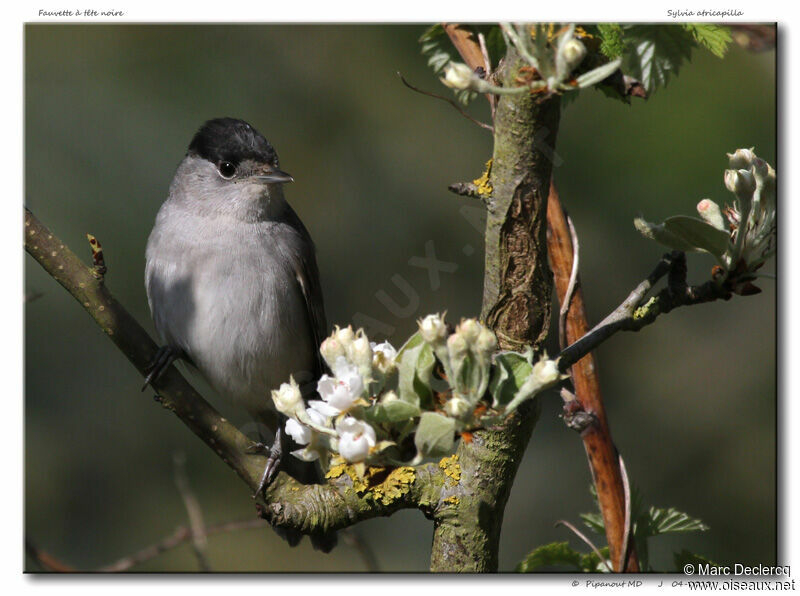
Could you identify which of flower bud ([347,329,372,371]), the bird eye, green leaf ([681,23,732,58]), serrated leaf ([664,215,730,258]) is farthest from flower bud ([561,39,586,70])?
the bird eye

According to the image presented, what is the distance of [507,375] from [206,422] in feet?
2.45

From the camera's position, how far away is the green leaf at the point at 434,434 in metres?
0.94

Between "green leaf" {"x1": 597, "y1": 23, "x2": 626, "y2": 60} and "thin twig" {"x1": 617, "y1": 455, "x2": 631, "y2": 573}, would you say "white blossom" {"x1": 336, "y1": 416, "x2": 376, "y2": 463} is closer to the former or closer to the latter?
"thin twig" {"x1": 617, "y1": 455, "x2": 631, "y2": 573}

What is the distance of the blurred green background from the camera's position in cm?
211

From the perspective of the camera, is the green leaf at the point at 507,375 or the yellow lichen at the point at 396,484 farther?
the yellow lichen at the point at 396,484

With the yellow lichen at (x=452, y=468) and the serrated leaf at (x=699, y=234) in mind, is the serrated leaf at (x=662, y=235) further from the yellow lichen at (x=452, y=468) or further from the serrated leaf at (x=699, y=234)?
the yellow lichen at (x=452, y=468)

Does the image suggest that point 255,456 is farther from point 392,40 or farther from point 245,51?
point 245,51

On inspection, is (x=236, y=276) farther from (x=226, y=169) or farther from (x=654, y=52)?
(x=654, y=52)

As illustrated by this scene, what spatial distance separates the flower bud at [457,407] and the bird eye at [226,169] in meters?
1.41

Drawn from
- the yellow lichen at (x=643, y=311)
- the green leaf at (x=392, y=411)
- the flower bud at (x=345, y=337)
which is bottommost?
the green leaf at (x=392, y=411)

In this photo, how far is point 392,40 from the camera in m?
2.27

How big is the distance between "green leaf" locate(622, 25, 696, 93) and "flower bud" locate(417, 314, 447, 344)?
71cm

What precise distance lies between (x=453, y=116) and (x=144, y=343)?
57.2 inches

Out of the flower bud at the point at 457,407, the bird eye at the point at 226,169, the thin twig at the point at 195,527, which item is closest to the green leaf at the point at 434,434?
the flower bud at the point at 457,407
